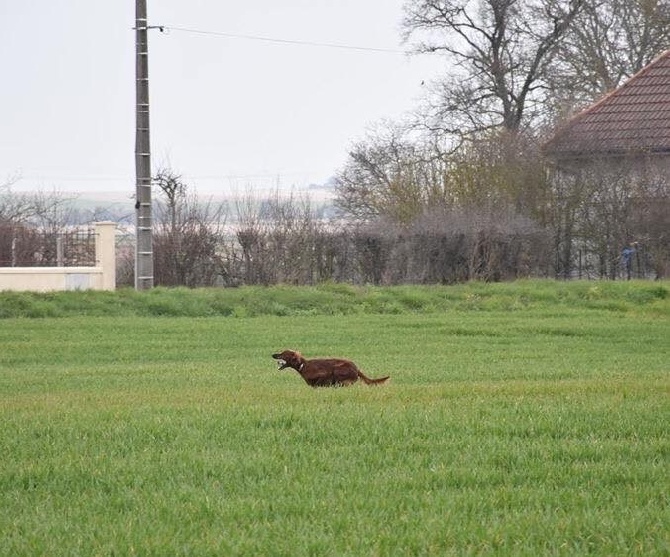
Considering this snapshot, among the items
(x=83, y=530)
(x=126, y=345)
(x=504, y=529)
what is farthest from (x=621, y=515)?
(x=126, y=345)

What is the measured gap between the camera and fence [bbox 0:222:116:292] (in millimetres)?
29234

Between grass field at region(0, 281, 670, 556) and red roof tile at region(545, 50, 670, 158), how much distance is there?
2090 centimetres

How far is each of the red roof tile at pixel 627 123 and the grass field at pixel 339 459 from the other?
20.9 metres

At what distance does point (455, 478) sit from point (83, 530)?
2.12 meters

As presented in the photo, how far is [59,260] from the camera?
32312 millimetres

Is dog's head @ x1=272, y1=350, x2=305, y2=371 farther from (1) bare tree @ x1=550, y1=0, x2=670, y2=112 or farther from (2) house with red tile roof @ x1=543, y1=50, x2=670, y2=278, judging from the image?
(1) bare tree @ x1=550, y1=0, x2=670, y2=112

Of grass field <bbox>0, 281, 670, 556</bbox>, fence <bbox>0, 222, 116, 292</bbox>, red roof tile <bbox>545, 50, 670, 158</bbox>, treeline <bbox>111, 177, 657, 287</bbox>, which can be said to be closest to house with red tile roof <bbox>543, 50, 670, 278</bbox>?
red roof tile <bbox>545, 50, 670, 158</bbox>

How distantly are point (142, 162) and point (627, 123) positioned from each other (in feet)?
51.3

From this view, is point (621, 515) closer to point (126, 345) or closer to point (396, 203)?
point (126, 345)

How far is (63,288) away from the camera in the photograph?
2933cm

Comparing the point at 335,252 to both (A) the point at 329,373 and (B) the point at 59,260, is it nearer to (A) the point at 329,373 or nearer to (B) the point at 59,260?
(B) the point at 59,260

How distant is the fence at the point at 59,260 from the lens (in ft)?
95.9

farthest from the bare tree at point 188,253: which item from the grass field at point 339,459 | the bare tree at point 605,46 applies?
the bare tree at point 605,46

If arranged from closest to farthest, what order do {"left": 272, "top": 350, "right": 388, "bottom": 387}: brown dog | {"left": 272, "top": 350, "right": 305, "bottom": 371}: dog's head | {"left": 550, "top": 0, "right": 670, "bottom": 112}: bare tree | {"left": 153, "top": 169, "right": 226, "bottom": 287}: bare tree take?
{"left": 272, "top": 350, "right": 388, "bottom": 387}: brown dog → {"left": 272, "top": 350, "right": 305, "bottom": 371}: dog's head → {"left": 153, "top": 169, "right": 226, "bottom": 287}: bare tree → {"left": 550, "top": 0, "right": 670, "bottom": 112}: bare tree
